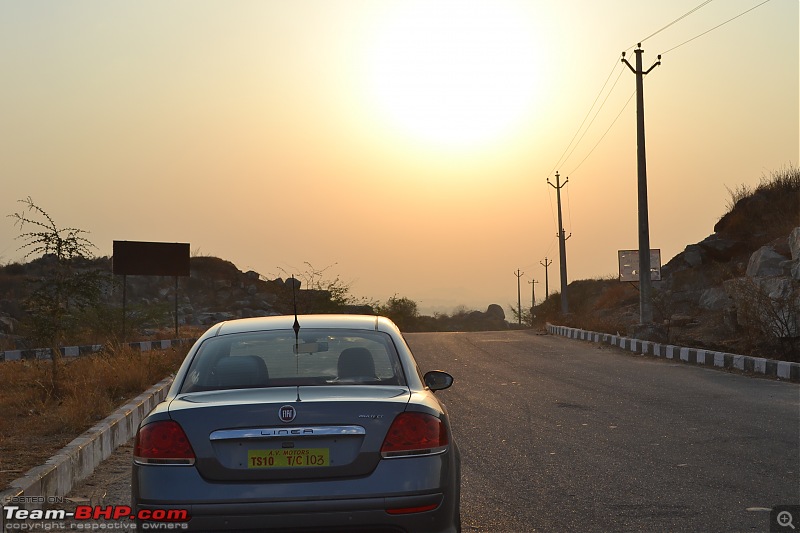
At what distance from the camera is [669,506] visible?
23.1 feet

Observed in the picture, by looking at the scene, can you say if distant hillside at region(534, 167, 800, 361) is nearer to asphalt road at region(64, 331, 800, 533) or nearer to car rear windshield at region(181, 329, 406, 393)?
asphalt road at region(64, 331, 800, 533)

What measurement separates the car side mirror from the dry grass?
3074mm

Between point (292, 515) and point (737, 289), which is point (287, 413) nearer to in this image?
point (292, 515)

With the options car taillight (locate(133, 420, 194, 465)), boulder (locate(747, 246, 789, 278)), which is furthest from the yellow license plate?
boulder (locate(747, 246, 789, 278))

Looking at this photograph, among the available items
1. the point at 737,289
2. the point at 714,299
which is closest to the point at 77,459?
the point at 737,289

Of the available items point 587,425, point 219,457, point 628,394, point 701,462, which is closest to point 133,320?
point 628,394

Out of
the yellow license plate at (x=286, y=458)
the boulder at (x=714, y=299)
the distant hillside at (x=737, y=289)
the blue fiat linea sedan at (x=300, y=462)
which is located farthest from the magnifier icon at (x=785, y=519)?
the boulder at (x=714, y=299)

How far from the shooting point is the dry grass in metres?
9.06

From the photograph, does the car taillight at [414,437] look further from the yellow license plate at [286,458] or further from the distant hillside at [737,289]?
the distant hillside at [737,289]

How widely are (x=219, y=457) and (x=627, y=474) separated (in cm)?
450

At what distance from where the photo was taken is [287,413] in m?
4.89

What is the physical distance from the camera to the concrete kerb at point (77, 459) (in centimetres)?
711

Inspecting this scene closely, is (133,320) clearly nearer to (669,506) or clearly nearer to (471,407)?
(471,407)

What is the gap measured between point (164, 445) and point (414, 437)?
1.22 meters
